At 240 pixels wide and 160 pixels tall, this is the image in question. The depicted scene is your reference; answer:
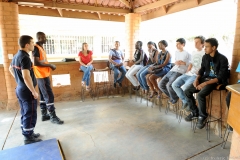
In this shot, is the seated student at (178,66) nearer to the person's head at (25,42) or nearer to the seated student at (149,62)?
the seated student at (149,62)

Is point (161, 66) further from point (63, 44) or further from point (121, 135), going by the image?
point (63, 44)

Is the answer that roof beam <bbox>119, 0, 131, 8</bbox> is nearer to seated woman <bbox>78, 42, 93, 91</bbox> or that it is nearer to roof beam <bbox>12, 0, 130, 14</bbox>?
roof beam <bbox>12, 0, 130, 14</bbox>

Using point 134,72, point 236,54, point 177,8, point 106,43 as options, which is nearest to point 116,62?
point 134,72

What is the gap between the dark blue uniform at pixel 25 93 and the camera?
2318 millimetres

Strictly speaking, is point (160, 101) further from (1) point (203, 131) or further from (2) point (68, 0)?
(2) point (68, 0)

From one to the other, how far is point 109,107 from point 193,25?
337cm

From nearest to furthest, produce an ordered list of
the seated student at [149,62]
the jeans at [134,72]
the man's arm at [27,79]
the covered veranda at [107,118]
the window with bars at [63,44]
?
the man's arm at [27,79], the covered veranda at [107,118], the seated student at [149,62], the jeans at [134,72], the window with bars at [63,44]

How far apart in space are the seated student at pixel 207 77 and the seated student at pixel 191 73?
16 cm

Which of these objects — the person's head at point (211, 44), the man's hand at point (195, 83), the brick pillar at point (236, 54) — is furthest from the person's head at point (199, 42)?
the man's hand at point (195, 83)

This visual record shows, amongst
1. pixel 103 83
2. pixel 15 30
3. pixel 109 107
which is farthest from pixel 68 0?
pixel 109 107

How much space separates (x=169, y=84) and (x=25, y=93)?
99.2 inches

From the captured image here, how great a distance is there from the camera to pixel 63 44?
9.45 meters

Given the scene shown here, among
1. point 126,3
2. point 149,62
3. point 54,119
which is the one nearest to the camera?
point 54,119

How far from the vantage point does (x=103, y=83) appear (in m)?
5.12
